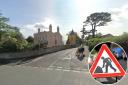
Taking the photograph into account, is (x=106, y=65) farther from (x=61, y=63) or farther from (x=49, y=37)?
(x=49, y=37)

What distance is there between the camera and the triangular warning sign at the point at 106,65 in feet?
6.95

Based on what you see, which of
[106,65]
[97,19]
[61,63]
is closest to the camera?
[106,65]

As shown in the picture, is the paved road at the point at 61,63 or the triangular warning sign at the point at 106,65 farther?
the paved road at the point at 61,63

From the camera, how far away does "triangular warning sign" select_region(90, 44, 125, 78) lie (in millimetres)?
2117

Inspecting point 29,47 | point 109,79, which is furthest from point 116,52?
point 29,47

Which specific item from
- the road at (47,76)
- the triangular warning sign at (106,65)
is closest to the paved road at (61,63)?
the road at (47,76)

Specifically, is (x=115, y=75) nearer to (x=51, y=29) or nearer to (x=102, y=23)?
(x=102, y=23)

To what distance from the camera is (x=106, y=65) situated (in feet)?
6.98

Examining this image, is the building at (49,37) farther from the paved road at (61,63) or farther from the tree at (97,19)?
the paved road at (61,63)

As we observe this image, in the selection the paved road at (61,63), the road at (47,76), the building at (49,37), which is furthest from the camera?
the building at (49,37)

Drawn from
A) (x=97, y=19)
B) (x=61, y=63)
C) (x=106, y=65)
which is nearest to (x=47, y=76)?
(x=61, y=63)

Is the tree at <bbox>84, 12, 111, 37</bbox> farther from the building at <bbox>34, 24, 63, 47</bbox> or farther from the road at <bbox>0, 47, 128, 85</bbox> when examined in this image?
the road at <bbox>0, 47, 128, 85</bbox>

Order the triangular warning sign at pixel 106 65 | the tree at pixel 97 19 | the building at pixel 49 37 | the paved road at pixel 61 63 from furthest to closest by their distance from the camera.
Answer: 1. the building at pixel 49 37
2. the tree at pixel 97 19
3. the paved road at pixel 61 63
4. the triangular warning sign at pixel 106 65

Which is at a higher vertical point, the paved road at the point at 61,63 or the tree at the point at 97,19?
the tree at the point at 97,19
